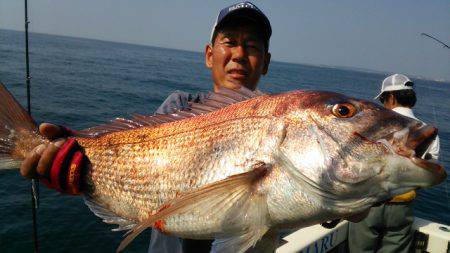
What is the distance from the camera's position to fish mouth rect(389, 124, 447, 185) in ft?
5.95

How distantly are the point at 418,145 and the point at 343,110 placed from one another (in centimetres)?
43

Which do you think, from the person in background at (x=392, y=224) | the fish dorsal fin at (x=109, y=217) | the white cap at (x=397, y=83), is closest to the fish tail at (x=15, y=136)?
the fish dorsal fin at (x=109, y=217)

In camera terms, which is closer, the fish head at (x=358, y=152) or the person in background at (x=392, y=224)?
the fish head at (x=358, y=152)

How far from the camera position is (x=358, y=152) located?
191 cm

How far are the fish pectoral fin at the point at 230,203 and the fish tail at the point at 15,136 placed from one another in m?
1.23

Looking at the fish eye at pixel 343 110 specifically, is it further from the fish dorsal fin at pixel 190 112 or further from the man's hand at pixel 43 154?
the man's hand at pixel 43 154

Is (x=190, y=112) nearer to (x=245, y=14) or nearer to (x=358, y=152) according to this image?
(x=358, y=152)

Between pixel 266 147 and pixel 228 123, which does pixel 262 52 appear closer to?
pixel 228 123

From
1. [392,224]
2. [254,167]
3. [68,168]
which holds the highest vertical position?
[254,167]

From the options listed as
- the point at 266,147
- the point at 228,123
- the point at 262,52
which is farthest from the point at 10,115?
the point at 262,52

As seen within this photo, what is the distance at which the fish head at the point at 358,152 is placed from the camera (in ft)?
6.04

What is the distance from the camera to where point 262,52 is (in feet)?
12.6

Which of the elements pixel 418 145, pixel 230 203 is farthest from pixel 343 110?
pixel 230 203

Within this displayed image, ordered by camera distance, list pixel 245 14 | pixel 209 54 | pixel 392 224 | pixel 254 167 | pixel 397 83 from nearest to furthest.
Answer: pixel 254 167
pixel 245 14
pixel 209 54
pixel 392 224
pixel 397 83
